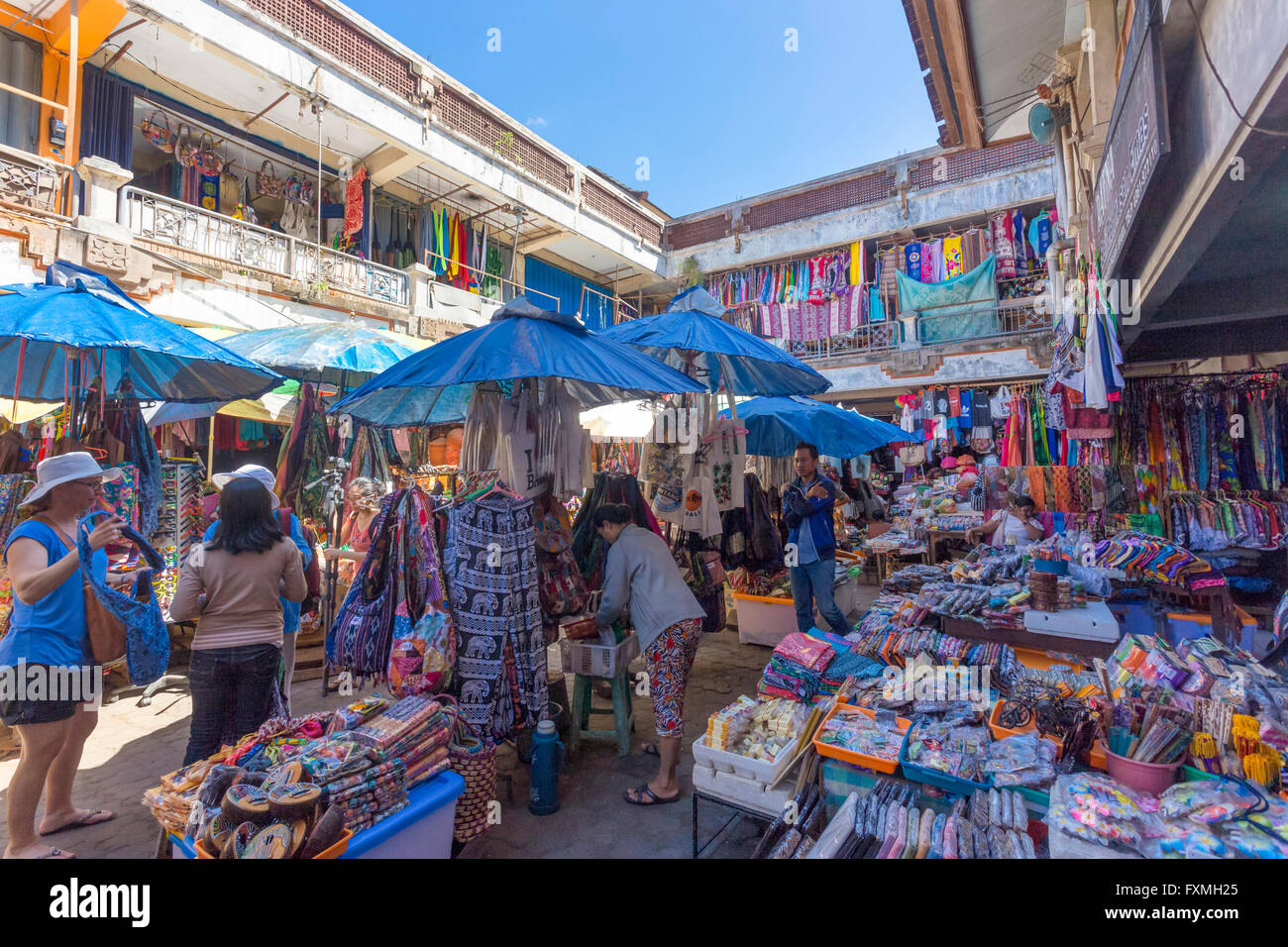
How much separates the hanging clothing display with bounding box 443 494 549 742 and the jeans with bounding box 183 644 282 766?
0.91m

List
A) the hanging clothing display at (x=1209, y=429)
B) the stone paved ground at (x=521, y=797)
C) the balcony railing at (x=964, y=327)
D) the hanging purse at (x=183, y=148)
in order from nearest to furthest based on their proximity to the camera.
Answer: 1. the stone paved ground at (x=521, y=797)
2. the hanging clothing display at (x=1209, y=429)
3. the hanging purse at (x=183, y=148)
4. the balcony railing at (x=964, y=327)

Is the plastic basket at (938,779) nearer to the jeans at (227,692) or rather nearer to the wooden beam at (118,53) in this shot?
the jeans at (227,692)

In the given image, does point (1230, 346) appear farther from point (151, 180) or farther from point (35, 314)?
point (151, 180)

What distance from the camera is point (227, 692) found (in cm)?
289

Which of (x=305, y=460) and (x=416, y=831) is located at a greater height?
(x=305, y=460)

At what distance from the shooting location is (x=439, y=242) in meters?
12.9

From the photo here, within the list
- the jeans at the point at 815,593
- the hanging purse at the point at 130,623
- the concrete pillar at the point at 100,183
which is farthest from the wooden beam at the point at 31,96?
the jeans at the point at 815,593

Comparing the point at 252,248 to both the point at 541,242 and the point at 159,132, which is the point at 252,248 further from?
the point at 541,242

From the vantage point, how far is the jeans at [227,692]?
2824 millimetres

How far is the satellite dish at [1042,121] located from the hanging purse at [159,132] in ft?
38.0

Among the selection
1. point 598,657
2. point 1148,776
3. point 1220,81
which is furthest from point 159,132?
point 1148,776

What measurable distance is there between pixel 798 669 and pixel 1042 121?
593cm
